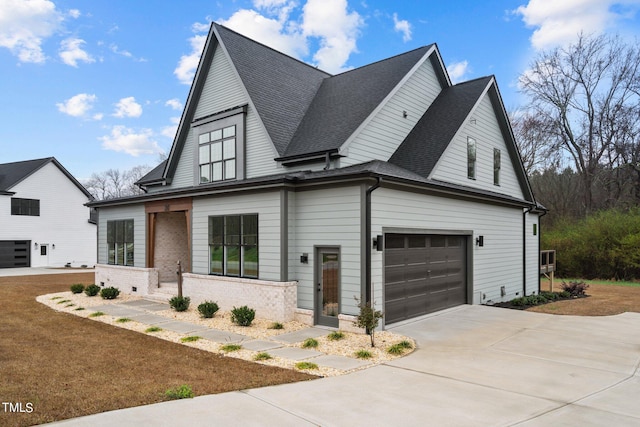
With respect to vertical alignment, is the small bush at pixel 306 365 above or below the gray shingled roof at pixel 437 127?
below

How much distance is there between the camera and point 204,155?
15773 mm

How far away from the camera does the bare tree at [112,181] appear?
64250 millimetres

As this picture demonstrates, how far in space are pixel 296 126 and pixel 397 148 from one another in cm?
341

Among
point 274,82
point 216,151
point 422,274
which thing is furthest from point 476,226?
point 216,151

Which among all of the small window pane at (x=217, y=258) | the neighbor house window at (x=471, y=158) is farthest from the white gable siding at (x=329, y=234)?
the neighbor house window at (x=471, y=158)

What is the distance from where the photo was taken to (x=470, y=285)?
13797 mm

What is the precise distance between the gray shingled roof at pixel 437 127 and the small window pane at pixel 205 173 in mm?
6669

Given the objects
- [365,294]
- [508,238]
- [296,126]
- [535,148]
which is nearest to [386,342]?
[365,294]

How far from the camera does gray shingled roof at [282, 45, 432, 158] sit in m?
12.3

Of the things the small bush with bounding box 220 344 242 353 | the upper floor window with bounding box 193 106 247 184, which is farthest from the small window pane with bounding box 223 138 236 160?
the small bush with bounding box 220 344 242 353

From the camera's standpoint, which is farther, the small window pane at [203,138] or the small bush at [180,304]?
the small window pane at [203,138]

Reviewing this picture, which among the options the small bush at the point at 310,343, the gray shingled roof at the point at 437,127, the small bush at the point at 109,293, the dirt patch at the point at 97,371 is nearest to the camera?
the dirt patch at the point at 97,371

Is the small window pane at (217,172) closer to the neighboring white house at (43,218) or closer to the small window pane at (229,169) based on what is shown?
the small window pane at (229,169)

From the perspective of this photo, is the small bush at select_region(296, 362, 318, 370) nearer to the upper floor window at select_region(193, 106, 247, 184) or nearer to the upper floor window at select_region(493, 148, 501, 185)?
the upper floor window at select_region(193, 106, 247, 184)
